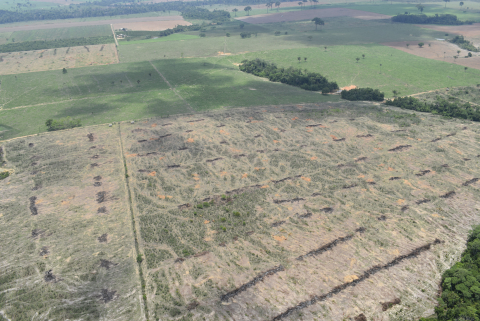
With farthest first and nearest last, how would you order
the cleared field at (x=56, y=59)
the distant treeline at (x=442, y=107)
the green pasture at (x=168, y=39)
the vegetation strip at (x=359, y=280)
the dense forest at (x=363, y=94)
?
the green pasture at (x=168, y=39), the cleared field at (x=56, y=59), the dense forest at (x=363, y=94), the distant treeline at (x=442, y=107), the vegetation strip at (x=359, y=280)

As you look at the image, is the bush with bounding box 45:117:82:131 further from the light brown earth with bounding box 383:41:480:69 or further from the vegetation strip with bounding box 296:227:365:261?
the light brown earth with bounding box 383:41:480:69

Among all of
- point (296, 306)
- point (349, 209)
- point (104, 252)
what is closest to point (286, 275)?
point (296, 306)

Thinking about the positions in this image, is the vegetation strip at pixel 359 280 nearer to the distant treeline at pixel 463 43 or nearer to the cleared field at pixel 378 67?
the cleared field at pixel 378 67

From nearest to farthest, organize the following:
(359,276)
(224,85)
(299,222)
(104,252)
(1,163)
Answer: (359,276), (104,252), (299,222), (1,163), (224,85)

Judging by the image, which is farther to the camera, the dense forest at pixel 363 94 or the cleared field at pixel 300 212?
the dense forest at pixel 363 94

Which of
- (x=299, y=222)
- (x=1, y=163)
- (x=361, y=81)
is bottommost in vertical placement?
(x=299, y=222)

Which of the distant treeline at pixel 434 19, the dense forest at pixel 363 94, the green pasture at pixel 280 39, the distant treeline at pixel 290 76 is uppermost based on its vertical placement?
the distant treeline at pixel 434 19

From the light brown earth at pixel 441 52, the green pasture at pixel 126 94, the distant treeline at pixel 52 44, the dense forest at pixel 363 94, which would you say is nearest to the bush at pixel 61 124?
the green pasture at pixel 126 94

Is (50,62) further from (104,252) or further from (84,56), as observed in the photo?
(104,252)
